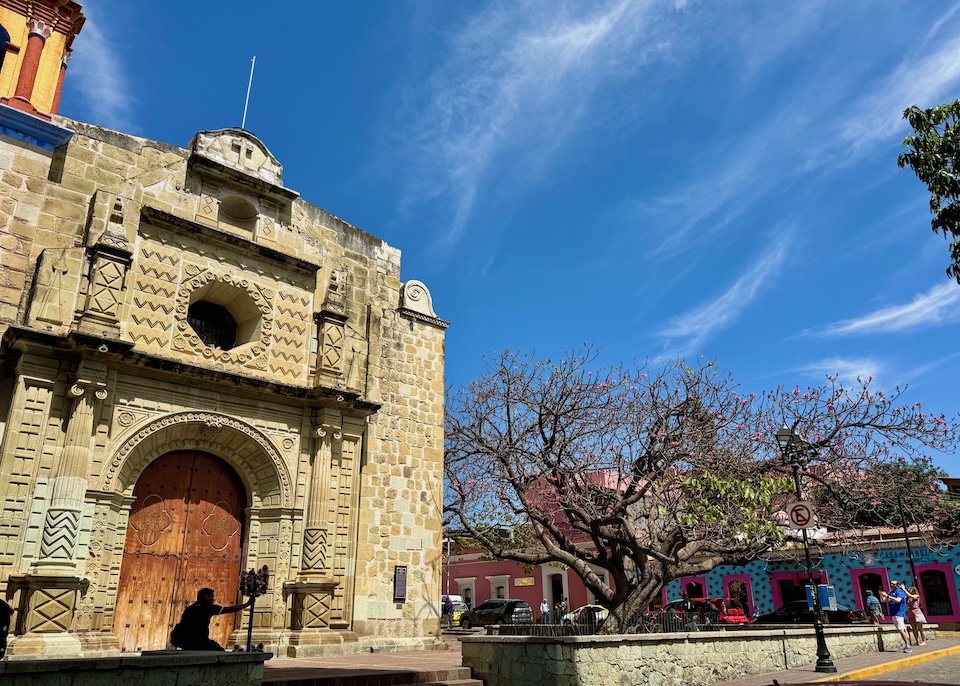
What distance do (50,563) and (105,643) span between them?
1.36 meters

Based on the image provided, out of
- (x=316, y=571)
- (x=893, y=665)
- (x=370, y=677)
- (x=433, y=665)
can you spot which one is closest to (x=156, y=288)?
(x=316, y=571)

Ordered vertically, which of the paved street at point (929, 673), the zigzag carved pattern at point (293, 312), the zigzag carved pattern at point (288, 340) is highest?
the zigzag carved pattern at point (293, 312)

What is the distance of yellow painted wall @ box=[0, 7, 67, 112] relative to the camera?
12.9 meters

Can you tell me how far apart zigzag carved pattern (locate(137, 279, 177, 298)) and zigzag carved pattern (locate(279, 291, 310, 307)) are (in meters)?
1.95

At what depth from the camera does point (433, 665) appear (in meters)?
9.91

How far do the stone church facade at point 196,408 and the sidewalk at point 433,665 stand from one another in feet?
2.08

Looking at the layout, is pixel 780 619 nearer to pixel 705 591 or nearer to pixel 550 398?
pixel 705 591

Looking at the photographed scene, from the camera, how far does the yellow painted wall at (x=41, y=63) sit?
1291 centimetres

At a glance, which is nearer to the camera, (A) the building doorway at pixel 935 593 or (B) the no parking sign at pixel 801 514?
(B) the no parking sign at pixel 801 514

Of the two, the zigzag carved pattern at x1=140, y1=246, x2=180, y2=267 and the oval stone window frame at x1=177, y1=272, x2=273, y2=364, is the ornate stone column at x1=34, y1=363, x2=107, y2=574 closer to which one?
the oval stone window frame at x1=177, y1=272, x2=273, y2=364

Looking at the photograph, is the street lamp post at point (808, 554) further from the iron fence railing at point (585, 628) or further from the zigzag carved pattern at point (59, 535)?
the zigzag carved pattern at point (59, 535)

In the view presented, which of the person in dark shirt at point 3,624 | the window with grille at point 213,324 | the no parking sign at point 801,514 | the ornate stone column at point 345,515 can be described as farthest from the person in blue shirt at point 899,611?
the person in dark shirt at point 3,624

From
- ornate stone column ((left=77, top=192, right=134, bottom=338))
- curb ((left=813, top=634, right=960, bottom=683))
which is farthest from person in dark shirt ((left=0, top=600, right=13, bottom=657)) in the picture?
curb ((left=813, top=634, right=960, bottom=683))

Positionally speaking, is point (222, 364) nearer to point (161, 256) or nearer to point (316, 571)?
point (161, 256)
